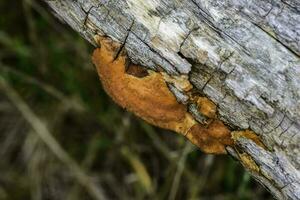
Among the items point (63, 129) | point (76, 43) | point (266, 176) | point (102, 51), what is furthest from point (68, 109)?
point (266, 176)

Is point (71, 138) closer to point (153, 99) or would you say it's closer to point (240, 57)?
point (153, 99)

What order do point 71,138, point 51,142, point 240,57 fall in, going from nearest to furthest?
point 240,57
point 51,142
point 71,138

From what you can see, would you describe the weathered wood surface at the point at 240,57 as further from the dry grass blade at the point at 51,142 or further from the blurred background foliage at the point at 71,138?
the dry grass blade at the point at 51,142

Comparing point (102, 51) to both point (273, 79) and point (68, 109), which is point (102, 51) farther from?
point (68, 109)

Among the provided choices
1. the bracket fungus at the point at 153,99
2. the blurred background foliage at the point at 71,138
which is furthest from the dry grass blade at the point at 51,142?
the bracket fungus at the point at 153,99

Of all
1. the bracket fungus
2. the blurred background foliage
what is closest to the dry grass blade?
the blurred background foliage

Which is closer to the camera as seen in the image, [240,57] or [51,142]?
[240,57]

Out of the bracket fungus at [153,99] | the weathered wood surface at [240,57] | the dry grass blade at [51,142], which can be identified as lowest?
the dry grass blade at [51,142]

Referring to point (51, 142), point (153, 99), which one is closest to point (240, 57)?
point (153, 99)
